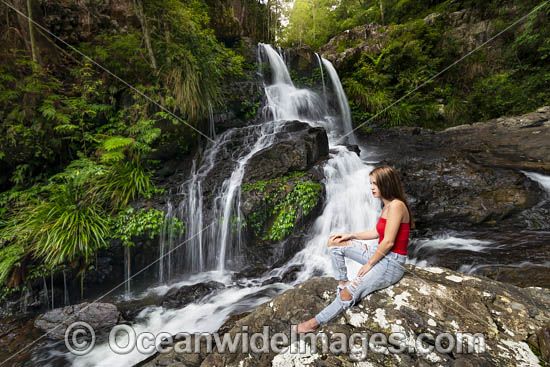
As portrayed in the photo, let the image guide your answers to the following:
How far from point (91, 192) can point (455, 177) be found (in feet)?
24.3

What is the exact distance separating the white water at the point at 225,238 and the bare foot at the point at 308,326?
1.95m

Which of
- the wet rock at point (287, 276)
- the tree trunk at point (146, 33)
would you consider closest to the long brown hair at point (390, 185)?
the wet rock at point (287, 276)

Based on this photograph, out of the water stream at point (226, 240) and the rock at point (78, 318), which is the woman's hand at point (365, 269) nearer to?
the water stream at point (226, 240)

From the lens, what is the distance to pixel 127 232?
427cm

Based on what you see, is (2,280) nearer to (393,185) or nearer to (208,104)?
(208,104)

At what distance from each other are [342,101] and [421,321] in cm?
964

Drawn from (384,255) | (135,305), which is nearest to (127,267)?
(135,305)

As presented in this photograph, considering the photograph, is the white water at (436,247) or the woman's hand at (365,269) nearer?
the woman's hand at (365,269)

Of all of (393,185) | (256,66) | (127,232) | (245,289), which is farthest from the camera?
(256,66)

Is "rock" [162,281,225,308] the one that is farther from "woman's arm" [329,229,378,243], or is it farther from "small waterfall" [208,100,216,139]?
"small waterfall" [208,100,216,139]

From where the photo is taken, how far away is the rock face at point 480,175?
406cm

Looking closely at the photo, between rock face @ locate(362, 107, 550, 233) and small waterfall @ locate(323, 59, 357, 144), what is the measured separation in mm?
2161

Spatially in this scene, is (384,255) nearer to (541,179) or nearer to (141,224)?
(141,224)

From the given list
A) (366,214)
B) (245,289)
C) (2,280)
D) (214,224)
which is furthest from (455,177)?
(2,280)
